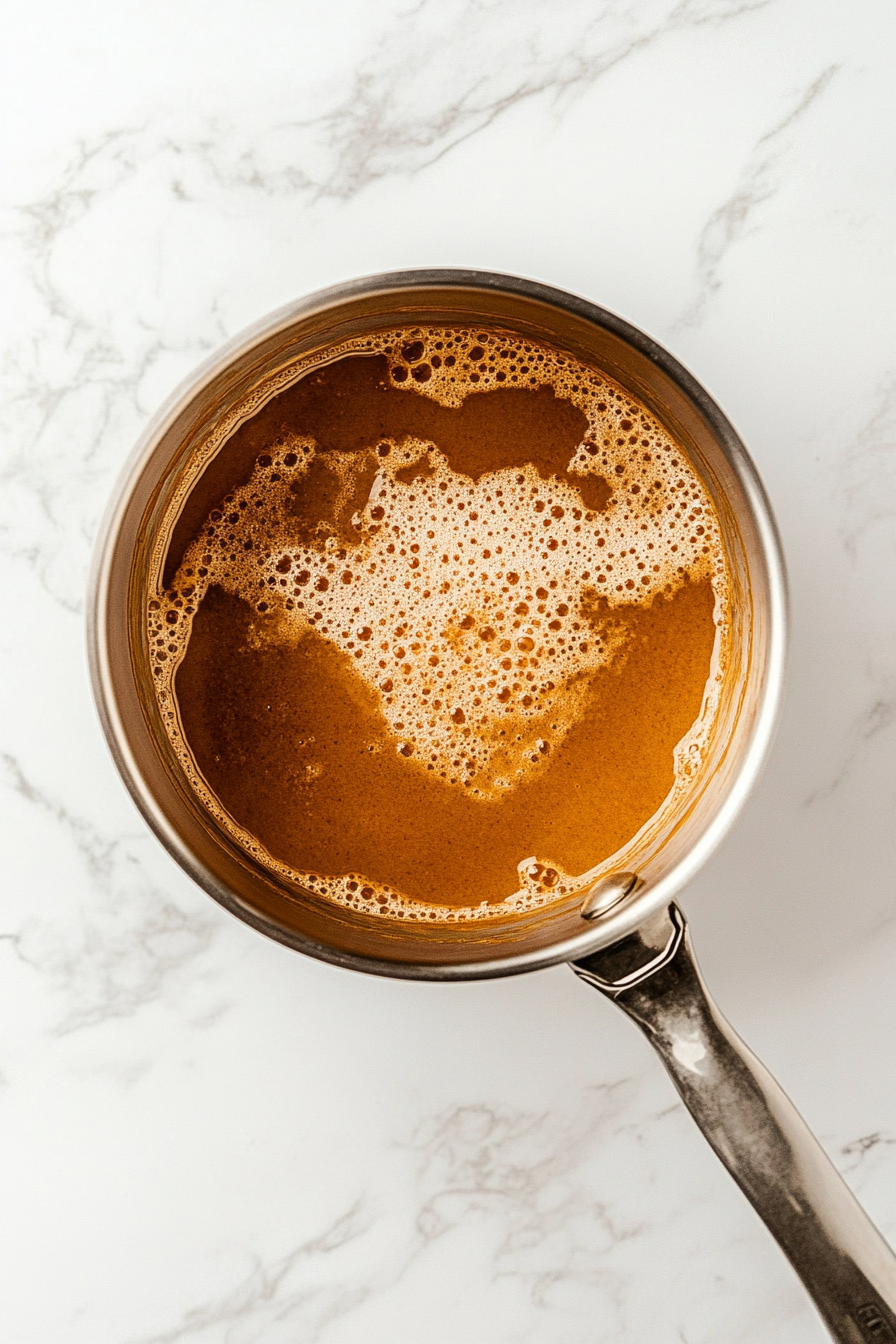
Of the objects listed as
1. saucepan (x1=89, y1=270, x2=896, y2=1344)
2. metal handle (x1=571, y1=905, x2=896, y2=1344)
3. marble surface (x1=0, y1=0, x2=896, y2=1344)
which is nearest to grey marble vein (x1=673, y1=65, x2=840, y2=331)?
marble surface (x1=0, y1=0, x2=896, y2=1344)

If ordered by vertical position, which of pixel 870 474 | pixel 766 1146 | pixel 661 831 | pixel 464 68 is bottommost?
pixel 766 1146

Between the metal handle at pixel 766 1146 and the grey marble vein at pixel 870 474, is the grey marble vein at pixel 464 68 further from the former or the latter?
the metal handle at pixel 766 1146

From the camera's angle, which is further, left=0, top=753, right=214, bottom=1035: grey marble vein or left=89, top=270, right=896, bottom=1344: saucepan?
left=0, top=753, right=214, bottom=1035: grey marble vein

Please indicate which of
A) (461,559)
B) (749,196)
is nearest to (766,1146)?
(461,559)

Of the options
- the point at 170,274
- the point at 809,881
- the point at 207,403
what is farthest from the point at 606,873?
the point at 170,274

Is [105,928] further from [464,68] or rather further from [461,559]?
[464,68]

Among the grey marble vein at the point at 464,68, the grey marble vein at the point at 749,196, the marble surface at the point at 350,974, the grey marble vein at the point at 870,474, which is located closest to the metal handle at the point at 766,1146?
the marble surface at the point at 350,974

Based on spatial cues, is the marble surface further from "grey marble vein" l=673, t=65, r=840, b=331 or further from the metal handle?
the metal handle
